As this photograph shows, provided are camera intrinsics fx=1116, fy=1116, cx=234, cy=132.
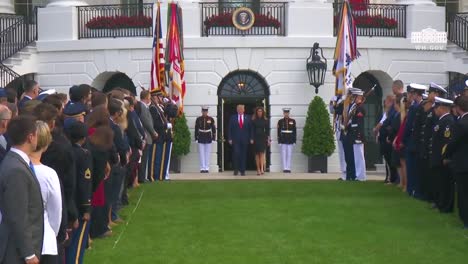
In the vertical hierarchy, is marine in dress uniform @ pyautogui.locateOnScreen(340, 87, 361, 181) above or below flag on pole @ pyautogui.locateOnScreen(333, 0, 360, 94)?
below

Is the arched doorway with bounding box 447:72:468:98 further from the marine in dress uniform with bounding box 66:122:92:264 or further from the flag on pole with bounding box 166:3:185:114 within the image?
the marine in dress uniform with bounding box 66:122:92:264

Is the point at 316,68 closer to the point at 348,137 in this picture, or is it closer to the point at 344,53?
the point at 344,53

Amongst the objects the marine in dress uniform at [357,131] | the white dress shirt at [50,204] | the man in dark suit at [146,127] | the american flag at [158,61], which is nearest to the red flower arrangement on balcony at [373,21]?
the american flag at [158,61]

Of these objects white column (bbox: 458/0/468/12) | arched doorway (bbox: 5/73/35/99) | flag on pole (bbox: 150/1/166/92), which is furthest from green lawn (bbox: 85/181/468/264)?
white column (bbox: 458/0/468/12)

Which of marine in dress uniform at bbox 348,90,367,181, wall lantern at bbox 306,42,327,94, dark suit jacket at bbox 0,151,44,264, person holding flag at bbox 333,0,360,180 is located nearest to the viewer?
dark suit jacket at bbox 0,151,44,264

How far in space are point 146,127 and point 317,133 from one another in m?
11.6

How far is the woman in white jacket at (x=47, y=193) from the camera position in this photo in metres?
9.48

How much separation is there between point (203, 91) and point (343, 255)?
2010 centimetres

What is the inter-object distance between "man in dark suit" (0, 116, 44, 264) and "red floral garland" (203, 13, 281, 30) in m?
24.9

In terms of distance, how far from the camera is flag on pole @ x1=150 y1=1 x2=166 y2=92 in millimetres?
30469

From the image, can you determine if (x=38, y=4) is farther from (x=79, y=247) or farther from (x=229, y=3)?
(x=79, y=247)

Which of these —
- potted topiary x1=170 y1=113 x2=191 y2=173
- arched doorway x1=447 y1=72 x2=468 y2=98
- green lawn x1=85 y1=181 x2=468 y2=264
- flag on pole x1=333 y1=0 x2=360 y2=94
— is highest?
flag on pole x1=333 y1=0 x2=360 y2=94

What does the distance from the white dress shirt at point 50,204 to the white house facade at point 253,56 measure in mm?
23827

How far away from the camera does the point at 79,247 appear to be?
12.5 meters
